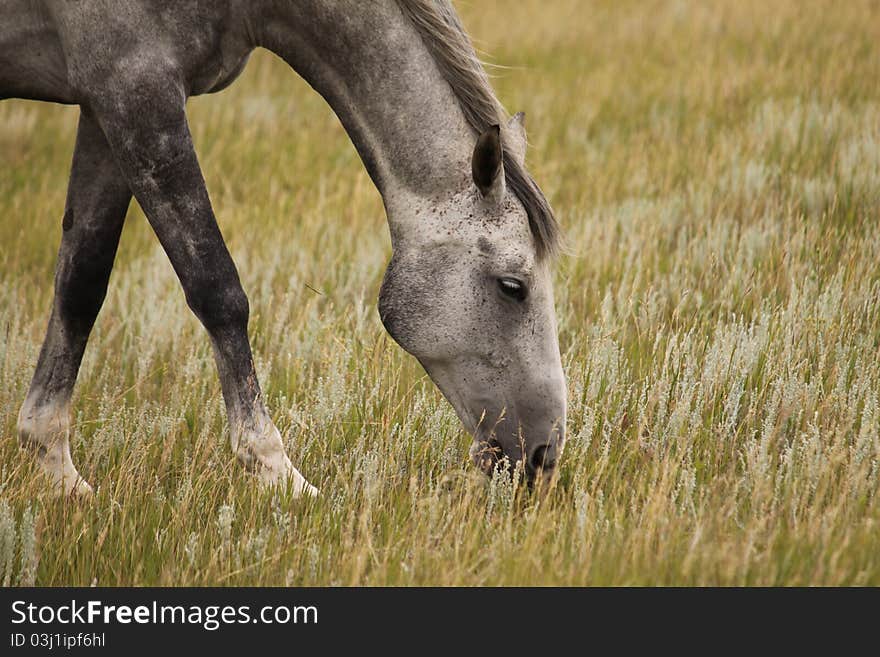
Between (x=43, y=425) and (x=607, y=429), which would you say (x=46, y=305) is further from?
(x=607, y=429)

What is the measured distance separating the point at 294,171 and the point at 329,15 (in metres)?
4.64

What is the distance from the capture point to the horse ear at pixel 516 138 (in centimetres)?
332

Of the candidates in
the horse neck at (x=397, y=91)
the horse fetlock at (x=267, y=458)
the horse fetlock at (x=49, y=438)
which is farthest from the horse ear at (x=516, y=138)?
the horse fetlock at (x=49, y=438)

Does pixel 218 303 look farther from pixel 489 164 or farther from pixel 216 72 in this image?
pixel 489 164

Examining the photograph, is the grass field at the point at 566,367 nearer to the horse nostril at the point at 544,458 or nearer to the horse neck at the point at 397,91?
the horse nostril at the point at 544,458

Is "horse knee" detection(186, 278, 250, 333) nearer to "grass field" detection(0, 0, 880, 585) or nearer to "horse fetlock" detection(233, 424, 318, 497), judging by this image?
"horse fetlock" detection(233, 424, 318, 497)

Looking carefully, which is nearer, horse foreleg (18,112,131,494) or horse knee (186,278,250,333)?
horse knee (186,278,250,333)

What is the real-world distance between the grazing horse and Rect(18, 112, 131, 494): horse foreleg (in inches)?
12.8

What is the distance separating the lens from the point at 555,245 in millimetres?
3279

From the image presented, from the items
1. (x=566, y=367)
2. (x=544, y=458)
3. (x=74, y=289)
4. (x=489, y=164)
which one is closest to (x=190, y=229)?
(x=74, y=289)

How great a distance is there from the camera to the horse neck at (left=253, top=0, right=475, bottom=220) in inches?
128

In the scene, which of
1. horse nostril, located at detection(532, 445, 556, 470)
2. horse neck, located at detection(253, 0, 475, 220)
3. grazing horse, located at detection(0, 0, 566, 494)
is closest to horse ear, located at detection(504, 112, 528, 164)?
grazing horse, located at detection(0, 0, 566, 494)

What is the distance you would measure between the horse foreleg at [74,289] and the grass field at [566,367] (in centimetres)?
16

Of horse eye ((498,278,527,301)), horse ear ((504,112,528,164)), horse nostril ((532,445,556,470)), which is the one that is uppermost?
horse ear ((504,112,528,164))
